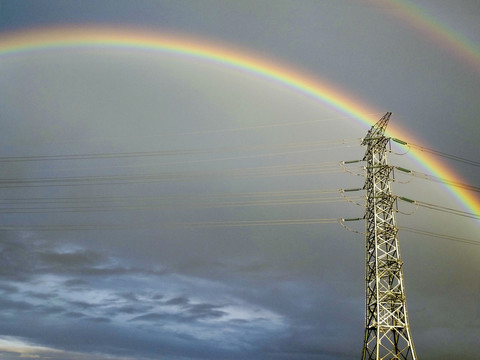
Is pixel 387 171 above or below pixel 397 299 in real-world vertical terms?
above

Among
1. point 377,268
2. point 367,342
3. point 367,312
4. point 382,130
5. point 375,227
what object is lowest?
point 367,342

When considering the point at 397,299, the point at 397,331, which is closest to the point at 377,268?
the point at 397,299

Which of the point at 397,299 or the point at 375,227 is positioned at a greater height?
the point at 375,227

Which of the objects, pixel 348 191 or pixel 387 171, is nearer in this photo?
pixel 387 171

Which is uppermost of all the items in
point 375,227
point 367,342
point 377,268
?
point 375,227

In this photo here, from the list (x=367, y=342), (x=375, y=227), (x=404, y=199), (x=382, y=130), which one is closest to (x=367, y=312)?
(x=367, y=342)

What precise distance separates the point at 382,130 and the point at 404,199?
268 inches

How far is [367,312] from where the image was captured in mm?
34969

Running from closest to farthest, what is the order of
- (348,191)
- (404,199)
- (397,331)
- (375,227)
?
(397,331), (375,227), (404,199), (348,191)

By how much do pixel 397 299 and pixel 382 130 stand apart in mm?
15531

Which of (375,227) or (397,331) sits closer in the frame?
(397,331)

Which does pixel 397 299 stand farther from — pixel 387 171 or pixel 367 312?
pixel 387 171

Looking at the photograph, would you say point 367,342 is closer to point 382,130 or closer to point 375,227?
point 375,227

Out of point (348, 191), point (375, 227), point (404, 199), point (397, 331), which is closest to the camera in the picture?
point (397, 331)
